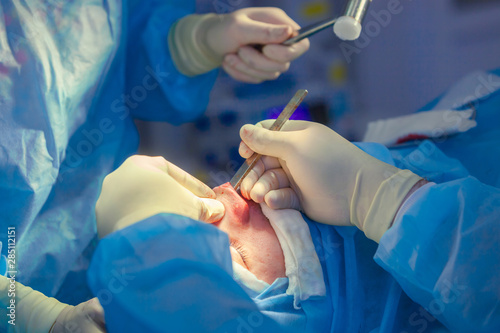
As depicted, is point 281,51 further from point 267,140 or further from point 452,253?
point 452,253

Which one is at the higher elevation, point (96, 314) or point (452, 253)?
point (452, 253)

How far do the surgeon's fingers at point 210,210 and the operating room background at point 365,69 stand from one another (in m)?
0.56

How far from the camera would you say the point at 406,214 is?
60 centimetres

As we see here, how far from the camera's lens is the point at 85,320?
0.62 metres

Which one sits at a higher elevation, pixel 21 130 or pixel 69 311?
pixel 21 130

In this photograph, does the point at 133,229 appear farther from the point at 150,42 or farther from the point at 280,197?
the point at 150,42

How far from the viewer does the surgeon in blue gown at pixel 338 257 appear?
0.52m

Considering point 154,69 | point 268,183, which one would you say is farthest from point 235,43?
point 268,183

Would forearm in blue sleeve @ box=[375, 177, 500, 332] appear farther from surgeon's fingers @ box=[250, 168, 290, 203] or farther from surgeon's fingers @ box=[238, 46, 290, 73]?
surgeon's fingers @ box=[238, 46, 290, 73]

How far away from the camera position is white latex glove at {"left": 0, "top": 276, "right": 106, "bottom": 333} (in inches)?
24.4

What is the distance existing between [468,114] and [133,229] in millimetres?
792

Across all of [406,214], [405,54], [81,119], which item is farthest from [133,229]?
[405,54]

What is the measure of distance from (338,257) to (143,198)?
1.09 feet

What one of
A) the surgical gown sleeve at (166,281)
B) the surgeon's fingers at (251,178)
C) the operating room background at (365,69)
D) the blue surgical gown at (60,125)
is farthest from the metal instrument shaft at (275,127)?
the operating room background at (365,69)
